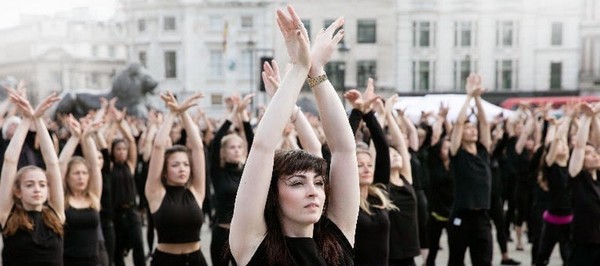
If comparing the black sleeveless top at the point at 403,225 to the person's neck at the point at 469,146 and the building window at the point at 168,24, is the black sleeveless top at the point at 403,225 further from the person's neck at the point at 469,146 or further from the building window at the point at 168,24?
the building window at the point at 168,24

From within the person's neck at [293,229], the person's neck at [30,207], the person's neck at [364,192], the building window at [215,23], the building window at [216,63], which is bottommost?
the person's neck at [30,207]

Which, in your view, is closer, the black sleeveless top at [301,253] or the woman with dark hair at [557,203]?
the black sleeveless top at [301,253]

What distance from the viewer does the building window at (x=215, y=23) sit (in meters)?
46.0

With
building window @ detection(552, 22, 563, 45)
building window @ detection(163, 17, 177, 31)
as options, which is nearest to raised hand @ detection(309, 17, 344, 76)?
building window @ detection(552, 22, 563, 45)

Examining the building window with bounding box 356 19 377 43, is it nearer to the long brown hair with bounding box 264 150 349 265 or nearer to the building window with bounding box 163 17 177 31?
the building window with bounding box 163 17 177 31

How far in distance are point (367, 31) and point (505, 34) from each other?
803 centimetres

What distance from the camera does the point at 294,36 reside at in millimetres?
2672

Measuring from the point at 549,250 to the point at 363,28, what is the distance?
125 ft

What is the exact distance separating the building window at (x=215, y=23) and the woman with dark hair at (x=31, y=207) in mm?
41112

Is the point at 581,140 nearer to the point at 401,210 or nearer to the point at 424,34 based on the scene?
the point at 401,210

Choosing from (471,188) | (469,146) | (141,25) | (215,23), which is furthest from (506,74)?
(471,188)

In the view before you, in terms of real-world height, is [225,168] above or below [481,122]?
below

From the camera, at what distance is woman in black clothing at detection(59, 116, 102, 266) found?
19.5 ft

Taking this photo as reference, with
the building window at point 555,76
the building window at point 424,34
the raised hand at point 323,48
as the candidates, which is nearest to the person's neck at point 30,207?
the raised hand at point 323,48
